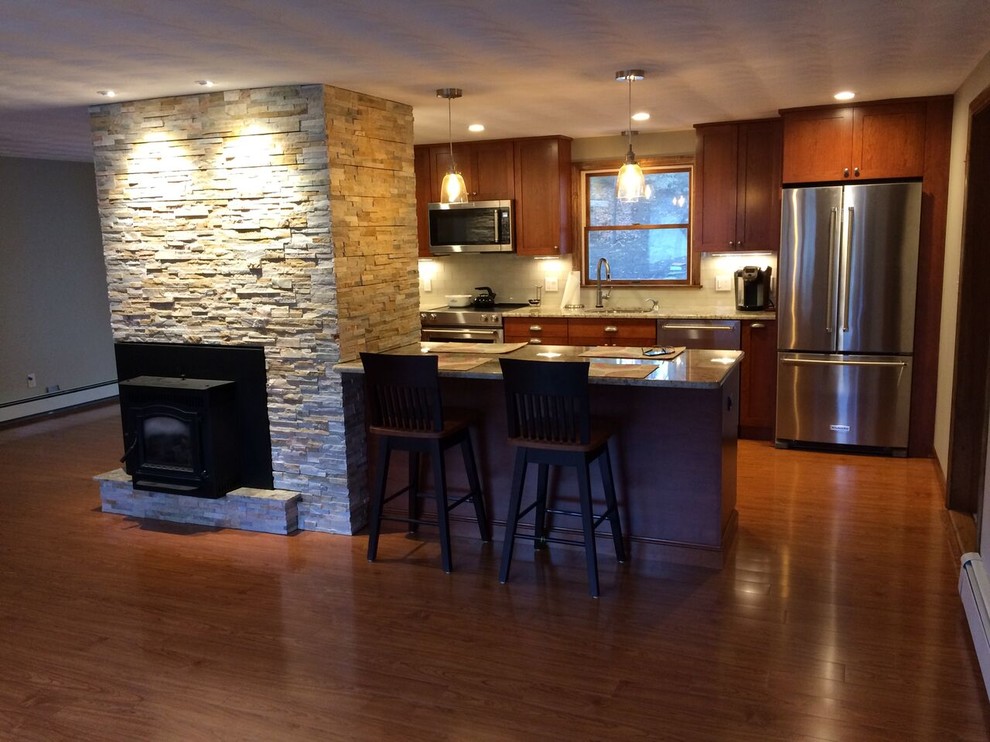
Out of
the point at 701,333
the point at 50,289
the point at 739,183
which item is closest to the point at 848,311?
the point at 701,333

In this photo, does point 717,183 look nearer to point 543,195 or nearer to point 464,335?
point 543,195

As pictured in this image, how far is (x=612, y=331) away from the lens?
6.14 metres

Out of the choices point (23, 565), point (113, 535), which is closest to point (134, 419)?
point (113, 535)

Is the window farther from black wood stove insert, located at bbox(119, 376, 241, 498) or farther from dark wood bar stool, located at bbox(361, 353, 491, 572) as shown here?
black wood stove insert, located at bbox(119, 376, 241, 498)

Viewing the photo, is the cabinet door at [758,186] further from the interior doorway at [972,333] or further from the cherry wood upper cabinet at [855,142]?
the interior doorway at [972,333]

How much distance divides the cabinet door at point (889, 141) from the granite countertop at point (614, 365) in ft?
6.68

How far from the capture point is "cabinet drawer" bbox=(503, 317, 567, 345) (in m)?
6.29

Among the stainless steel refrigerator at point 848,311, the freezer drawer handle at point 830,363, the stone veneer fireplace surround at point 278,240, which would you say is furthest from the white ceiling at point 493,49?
the freezer drawer handle at point 830,363

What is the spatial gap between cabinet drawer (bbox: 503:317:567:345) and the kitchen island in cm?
218

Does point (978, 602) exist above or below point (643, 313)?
below

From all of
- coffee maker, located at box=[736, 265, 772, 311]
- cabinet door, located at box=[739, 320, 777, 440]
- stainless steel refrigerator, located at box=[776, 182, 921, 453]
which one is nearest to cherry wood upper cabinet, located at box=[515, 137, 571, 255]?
coffee maker, located at box=[736, 265, 772, 311]

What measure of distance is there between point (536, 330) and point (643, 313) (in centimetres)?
85

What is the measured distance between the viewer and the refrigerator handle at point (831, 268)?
5.20 meters

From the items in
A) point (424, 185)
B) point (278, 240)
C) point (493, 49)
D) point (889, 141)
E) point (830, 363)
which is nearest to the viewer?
point (493, 49)
